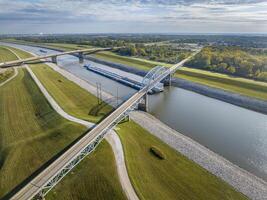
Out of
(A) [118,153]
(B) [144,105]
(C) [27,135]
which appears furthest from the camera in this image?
(B) [144,105]

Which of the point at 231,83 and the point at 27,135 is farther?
the point at 231,83

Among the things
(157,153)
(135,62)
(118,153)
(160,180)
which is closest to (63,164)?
(118,153)

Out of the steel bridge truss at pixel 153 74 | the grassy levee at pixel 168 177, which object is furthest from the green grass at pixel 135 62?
the grassy levee at pixel 168 177

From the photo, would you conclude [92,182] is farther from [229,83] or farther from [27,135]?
[229,83]

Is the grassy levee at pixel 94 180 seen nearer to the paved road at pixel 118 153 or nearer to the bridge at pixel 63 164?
the paved road at pixel 118 153

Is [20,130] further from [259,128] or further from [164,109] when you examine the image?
[259,128]

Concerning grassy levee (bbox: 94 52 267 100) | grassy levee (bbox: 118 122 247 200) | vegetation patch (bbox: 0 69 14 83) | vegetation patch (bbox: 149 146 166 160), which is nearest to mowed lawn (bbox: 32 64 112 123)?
vegetation patch (bbox: 0 69 14 83)
